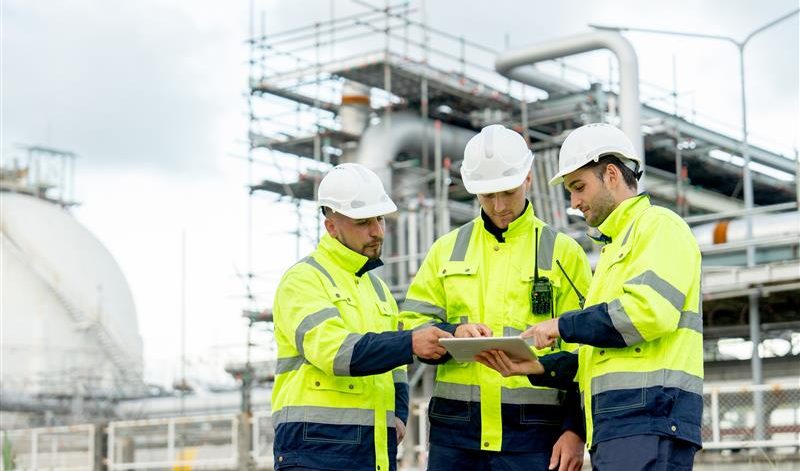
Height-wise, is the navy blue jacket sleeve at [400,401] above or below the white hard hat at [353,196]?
below

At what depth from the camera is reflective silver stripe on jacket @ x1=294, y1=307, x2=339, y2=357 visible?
17.2 ft

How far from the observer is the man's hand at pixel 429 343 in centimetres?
507

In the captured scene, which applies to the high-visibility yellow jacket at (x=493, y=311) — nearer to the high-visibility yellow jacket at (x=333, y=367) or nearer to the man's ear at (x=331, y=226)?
the high-visibility yellow jacket at (x=333, y=367)

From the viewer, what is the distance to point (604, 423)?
15.1 ft

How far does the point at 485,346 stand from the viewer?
4.81m

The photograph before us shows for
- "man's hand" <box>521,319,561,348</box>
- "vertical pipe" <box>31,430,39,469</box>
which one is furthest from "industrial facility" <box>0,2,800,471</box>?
"man's hand" <box>521,319,561,348</box>

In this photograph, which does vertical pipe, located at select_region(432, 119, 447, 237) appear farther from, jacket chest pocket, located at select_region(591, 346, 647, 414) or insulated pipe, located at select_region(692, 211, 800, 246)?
jacket chest pocket, located at select_region(591, 346, 647, 414)

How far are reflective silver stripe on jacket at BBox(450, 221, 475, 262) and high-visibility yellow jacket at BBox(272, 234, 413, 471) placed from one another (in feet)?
1.32

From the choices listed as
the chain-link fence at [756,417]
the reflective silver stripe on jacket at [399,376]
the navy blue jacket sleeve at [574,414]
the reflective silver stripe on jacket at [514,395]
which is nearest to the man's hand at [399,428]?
the reflective silver stripe on jacket at [399,376]

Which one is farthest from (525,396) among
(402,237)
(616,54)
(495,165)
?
(402,237)

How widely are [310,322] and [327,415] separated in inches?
15.5

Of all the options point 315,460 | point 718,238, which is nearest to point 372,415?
point 315,460

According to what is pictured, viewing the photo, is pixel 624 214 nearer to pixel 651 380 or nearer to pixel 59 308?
pixel 651 380

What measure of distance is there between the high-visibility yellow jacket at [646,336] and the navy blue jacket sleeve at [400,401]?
1.21m
